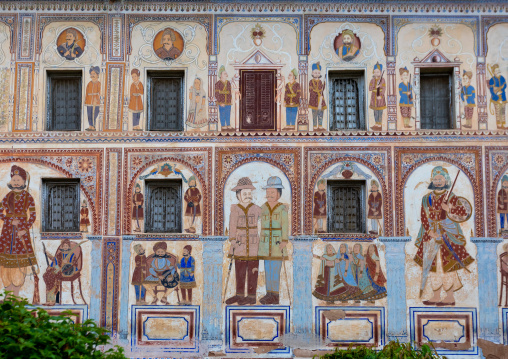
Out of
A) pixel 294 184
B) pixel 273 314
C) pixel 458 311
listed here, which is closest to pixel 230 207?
pixel 294 184

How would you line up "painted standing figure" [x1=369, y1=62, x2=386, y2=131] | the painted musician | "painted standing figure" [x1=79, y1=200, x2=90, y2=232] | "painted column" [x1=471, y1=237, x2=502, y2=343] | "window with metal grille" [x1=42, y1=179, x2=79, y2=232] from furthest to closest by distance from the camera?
1. "painted standing figure" [x1=369, y1=62, x2=386, y2=131]
2. "window with metal grille" [x1=42, y1=179, x2=79, y2=232]
3. "painted standing figure" [x1=79, y1=200, x2=90, y2=232]
4. the painted musician
5. "painted column" [x1=471, y1=237, x2=502, y2=343]

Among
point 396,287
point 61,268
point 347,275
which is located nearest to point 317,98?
point 347,275

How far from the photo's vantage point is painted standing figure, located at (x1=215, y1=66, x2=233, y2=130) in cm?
1519

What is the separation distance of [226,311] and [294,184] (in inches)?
122

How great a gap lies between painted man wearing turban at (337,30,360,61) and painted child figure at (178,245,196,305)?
217 inches

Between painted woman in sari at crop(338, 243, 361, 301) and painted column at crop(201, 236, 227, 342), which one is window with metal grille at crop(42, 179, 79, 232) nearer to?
painted column at crop(201, 236, 227, 342)

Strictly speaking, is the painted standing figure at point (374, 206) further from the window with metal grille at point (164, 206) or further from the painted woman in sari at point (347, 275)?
the window with metal grille at point (164, 206)

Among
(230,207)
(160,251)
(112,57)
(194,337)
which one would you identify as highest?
(112,57)

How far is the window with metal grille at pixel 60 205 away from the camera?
1499cm

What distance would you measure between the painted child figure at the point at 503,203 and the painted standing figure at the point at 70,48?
32.0 ft

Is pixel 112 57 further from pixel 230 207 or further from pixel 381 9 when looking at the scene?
pixel 381 9

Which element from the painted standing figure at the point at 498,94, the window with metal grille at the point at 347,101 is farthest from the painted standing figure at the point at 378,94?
the painted standing figure at the point at 498,94

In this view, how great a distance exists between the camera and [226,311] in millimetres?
14648

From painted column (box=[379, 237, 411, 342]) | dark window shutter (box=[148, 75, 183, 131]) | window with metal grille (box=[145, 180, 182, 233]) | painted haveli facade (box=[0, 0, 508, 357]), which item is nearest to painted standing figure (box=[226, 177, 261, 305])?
painted haveli facade (box=[0, 0, 508, 357])
